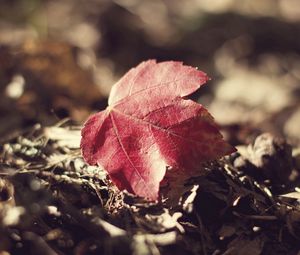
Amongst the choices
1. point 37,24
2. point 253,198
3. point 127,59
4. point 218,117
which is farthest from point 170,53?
point 253,198

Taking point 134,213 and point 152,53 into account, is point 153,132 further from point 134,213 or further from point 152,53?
point 152,53

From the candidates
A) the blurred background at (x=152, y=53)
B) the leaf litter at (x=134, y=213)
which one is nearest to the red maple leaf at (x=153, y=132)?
the leaf litter at (x=134, y=213)

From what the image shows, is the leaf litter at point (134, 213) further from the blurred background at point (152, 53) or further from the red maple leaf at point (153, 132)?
the blurred background at point (152, 53)

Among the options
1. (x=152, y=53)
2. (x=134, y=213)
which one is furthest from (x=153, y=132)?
(x=152, y=53)

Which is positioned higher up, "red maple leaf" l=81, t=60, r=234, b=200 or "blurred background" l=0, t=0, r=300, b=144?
"red maple leaf" l=81, t=60, r=234, b=200

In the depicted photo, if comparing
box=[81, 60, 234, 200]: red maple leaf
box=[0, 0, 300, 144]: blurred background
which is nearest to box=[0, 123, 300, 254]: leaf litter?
box=[81, 60, 234, 200]: red maple leaf

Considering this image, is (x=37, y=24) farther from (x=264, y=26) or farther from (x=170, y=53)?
(x=264, y=26)

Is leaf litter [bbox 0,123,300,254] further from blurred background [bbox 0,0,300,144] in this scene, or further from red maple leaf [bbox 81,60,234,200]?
blurred background [bbox 0,0,300,144]
